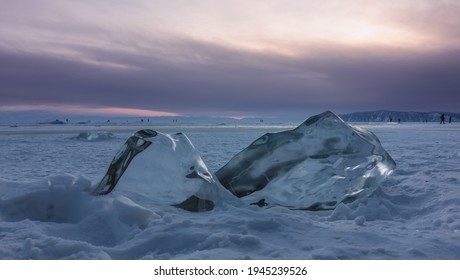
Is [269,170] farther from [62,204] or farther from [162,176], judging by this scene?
[62,204]

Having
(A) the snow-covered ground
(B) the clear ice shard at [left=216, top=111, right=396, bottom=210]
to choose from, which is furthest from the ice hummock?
(A) the snow-covered ground

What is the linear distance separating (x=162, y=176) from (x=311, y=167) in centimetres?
161

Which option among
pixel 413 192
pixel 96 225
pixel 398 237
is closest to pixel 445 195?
pixel 413 192

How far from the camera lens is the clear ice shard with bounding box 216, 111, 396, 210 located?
377 centimetres

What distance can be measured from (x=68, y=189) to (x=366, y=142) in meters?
3.18

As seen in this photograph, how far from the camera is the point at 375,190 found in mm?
3812

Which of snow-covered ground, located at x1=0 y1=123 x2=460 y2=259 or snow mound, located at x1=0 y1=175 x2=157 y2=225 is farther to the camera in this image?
snow mound, located at x1=0 y1=175 x2=157 y2=225

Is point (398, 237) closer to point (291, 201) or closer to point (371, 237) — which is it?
point (371, 237)

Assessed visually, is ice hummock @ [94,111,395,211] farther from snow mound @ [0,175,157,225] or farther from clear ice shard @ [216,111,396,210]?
snow mound @ [0,175,157,225]

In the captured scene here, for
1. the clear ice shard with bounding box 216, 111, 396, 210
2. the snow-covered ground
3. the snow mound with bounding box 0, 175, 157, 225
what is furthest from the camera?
the clear ice shard with bounding box 216, 111, 396, 210

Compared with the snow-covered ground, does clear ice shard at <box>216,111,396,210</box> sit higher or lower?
higher

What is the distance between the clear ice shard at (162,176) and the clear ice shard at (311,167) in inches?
25.9

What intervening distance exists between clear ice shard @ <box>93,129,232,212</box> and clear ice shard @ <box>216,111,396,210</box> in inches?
25.9

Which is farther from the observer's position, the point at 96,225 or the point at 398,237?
the point at 96,225
